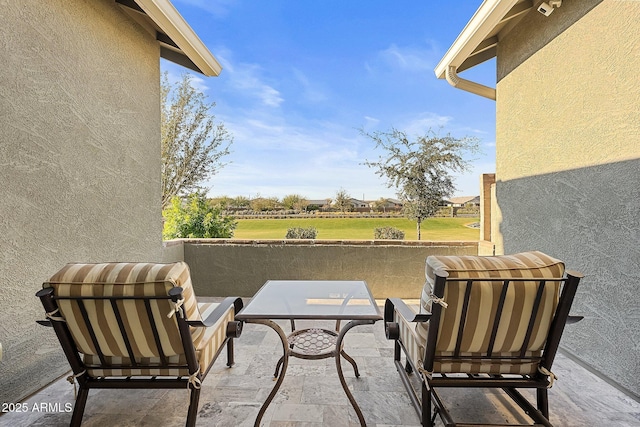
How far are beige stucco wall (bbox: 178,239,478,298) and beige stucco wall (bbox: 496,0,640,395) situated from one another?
148cm

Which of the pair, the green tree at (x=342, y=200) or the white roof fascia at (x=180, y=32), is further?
the green tree at (x=342, y=200)

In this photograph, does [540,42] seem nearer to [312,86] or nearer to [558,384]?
[558,384]

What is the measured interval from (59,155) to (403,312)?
10.7 ft

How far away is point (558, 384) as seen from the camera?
8.01ft

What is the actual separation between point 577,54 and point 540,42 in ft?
2.12

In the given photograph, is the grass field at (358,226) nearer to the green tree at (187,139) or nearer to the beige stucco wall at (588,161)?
the green tree at (187,139)

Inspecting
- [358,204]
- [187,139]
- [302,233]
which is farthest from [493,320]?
[187,139]

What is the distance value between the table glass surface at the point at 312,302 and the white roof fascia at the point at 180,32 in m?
3.16

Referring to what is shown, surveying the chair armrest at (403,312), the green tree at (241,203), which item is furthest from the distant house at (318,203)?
the chair armrest at (403,312)

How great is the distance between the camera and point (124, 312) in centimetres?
166

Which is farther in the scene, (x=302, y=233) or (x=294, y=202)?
(x=294, y=202)

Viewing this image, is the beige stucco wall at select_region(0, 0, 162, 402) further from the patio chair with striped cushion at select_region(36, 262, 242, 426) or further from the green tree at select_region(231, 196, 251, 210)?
the green tree at select_region(231, 196, 251, 210)

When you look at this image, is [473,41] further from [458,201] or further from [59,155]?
[59,155]

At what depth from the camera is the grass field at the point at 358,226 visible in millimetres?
6703
